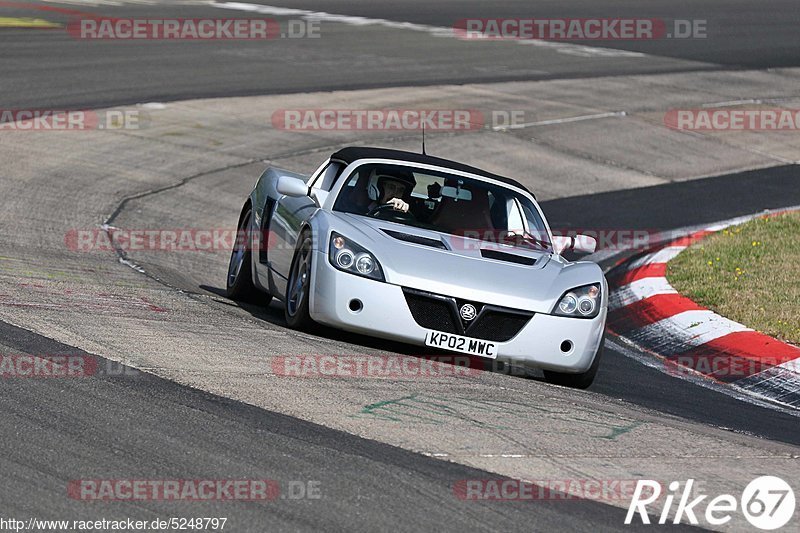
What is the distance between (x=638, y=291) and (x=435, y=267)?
383 cm

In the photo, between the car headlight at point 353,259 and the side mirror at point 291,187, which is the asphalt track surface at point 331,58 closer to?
the side mirror at point 291,187

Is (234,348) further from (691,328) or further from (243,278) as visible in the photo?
(691,328)

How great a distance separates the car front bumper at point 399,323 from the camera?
26.1 feet

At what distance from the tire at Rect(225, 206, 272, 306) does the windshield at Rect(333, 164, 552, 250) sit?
1192mm

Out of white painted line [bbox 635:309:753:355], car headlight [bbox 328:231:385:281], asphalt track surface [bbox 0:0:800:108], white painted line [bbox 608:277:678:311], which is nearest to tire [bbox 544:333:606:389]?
car headlight [bbox 328:231:385:281]

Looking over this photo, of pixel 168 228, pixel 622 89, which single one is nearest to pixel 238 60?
pixel 622 89

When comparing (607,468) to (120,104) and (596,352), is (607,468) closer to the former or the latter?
(596,352)

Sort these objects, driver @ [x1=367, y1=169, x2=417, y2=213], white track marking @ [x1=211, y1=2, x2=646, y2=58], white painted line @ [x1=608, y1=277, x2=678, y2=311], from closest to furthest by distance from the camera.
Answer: driver @ [x1=367, y1=169, x2=417, y2=213]
white painted line @ [x1=608, y1=277, x2=678, y2=311]
white track marking @ [x1=211, y1=2, x2=646, y2=58]

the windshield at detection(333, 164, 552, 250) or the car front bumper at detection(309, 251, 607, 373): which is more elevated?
the windshield at detection(333, 164, 552, 250)

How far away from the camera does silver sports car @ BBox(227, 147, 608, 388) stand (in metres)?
7.96

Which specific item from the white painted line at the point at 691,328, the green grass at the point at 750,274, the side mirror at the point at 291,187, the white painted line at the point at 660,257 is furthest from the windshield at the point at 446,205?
the white painted line at the point at 660,257

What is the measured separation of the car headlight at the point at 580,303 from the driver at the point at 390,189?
4.79ft

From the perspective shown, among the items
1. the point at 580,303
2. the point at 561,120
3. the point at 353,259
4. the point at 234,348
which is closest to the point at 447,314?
the point at 353,259

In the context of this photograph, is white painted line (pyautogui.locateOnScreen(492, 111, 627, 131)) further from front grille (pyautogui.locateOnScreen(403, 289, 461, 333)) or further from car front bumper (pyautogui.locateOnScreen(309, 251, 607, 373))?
front grille (pyautogui.locateOnScreen(403, 289, 461, 333))
